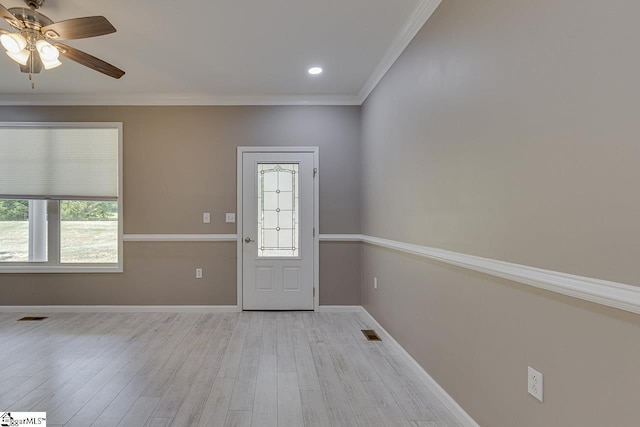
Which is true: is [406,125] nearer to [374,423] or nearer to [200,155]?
[374,423]

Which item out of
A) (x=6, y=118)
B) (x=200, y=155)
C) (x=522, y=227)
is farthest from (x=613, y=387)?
(x=6, y=118)

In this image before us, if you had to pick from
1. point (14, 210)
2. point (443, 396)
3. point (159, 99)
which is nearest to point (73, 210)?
point (14, 210)

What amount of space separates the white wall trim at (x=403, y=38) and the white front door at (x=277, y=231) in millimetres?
1266

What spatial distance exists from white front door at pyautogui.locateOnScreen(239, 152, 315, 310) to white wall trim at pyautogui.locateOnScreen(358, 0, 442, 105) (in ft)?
4.15

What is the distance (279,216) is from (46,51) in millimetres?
2730

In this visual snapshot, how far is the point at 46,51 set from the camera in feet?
7.84

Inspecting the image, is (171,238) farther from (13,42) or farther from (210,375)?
(13,42)

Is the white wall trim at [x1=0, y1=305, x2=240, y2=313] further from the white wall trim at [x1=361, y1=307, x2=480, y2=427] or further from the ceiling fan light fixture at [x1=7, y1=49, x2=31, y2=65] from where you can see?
the ceiling fan light fixture at [x1=7, y1=49, x2=31, y2=65]

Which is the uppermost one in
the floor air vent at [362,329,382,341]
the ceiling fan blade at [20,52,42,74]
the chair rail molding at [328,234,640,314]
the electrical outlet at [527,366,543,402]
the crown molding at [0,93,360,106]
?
the crown molding at [0,93,360,106]

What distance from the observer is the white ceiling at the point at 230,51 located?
2506mm

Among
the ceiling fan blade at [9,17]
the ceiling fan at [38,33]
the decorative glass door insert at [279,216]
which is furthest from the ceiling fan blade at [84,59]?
the decorative glass door insert at [279,216]

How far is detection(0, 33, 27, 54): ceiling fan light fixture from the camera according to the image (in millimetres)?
2264

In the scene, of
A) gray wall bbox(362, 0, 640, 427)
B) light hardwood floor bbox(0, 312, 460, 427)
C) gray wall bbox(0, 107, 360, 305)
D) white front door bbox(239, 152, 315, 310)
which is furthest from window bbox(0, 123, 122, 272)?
gray wall bbox(362, 0, 640, 427)

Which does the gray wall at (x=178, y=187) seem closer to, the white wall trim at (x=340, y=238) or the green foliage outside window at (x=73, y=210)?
the green foliage outside window at (x=73, y=210)
